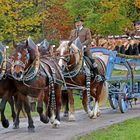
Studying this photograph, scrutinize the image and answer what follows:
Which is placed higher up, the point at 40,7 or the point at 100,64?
the point at 40,7

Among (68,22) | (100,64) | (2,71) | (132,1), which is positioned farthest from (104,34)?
(2,71)

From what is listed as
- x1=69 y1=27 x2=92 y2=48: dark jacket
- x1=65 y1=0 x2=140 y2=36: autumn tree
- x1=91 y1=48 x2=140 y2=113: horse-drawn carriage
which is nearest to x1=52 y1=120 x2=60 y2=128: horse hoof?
x1=69 y1=27 x2=92 y2=48: dark jacket

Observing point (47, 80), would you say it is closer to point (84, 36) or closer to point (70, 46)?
point (70, 46)

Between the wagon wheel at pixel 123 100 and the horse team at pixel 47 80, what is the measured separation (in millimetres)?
680

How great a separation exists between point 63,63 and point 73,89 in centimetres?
116

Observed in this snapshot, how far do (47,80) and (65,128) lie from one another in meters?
1.25

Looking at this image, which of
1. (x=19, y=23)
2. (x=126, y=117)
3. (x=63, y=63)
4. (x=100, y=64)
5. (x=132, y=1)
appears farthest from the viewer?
(x=132, y=1)

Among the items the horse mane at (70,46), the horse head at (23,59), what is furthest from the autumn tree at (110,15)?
the horse head at (23,59)

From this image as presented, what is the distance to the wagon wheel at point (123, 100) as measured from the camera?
16906 millimetres

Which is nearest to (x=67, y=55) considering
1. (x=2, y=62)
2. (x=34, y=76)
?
(x=34, y=76)

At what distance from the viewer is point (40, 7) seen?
35.7m

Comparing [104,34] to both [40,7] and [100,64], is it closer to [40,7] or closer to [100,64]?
[40,7]

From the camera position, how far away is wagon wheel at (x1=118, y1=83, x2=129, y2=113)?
16.9 metres

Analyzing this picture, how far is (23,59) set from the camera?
1215 cm
